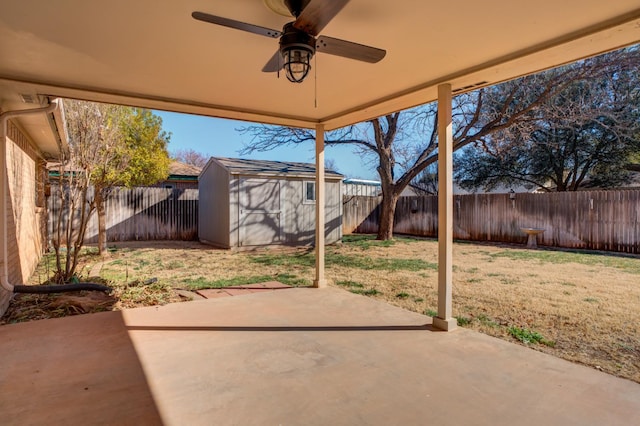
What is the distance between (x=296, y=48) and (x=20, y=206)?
5.20m

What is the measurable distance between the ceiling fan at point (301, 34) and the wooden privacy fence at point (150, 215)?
1058 centimetres

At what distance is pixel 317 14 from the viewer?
201 cm

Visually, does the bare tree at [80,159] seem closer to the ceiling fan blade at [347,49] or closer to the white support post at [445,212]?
the ceiling fan blade at [347,49]

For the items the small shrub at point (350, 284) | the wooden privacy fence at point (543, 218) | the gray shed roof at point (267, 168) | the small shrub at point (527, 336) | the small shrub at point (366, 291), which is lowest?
the small shrub at point (527, 336)

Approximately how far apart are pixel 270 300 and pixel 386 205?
26.3 ft

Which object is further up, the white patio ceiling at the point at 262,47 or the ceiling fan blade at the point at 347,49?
the white patio ceiling at the point at 262,47

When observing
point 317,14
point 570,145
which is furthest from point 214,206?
point 570,145

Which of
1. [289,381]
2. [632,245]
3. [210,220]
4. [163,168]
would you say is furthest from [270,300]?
[632,245]

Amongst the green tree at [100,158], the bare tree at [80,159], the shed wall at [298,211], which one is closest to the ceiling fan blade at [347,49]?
the green tree at [100,158]

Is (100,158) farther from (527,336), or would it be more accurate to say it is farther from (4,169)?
(527,336)

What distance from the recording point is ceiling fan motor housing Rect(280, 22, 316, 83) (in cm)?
221

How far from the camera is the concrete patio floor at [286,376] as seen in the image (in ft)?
6.96

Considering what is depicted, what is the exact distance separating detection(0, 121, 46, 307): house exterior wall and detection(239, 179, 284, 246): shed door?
15.4 ft

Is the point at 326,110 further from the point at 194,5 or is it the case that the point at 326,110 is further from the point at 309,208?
the point at 309,208
